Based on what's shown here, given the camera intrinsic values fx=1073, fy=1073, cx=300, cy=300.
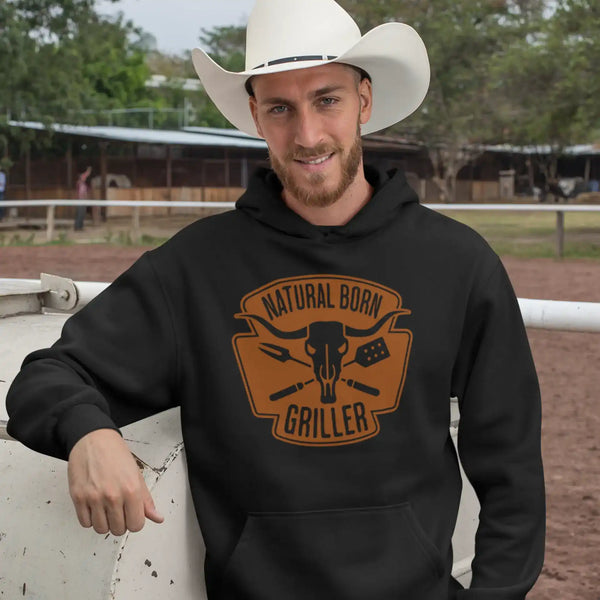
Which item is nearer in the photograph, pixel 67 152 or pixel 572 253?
pixel 572 253

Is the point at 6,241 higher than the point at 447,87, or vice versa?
the point at 447,87

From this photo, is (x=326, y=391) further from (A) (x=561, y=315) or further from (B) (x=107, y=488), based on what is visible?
(A) (x=561, y=315)

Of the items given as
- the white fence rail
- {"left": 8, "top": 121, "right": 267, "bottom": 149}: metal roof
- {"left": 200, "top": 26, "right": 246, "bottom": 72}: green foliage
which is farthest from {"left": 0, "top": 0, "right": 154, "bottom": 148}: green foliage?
{"left": 200, "top": 26, "right": 246, "bottom": 72}: green foliage

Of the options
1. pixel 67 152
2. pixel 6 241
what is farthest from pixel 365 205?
pixel 67 152

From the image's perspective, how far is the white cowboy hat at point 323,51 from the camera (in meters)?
1.91

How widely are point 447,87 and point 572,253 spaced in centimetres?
2147

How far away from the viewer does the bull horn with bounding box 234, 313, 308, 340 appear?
186cm

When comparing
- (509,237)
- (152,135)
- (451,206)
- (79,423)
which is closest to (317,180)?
(79,423)

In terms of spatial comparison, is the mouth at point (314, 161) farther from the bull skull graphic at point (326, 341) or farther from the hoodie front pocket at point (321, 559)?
the hoodie front pocket at point (321, 559)

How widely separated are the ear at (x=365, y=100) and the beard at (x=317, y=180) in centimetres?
13

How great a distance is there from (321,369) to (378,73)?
611 mm

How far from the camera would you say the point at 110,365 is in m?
1.82

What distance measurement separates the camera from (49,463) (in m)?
1.84

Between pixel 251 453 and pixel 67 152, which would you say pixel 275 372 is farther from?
pixel 67 152
